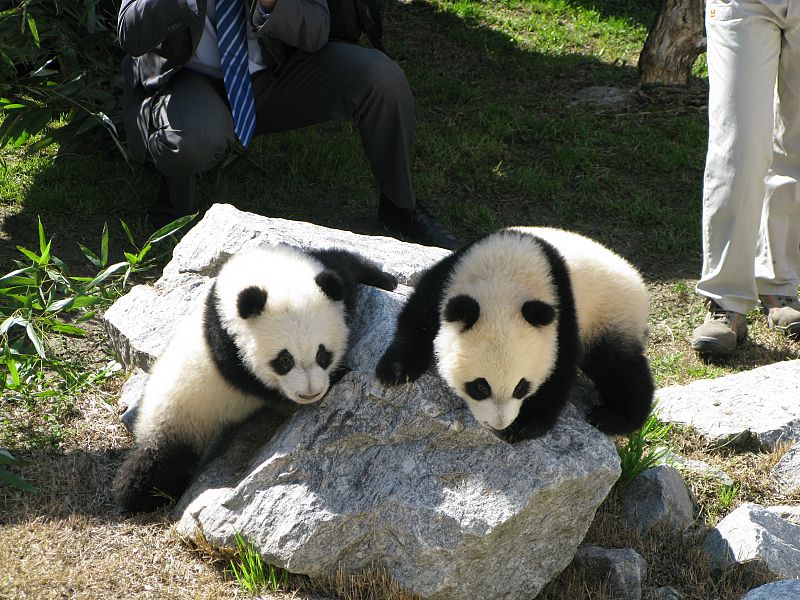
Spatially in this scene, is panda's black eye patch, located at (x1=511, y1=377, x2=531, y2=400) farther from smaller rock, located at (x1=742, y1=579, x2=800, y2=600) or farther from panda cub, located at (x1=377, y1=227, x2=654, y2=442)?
smaller rock, located at (x1=742, y1=579, x2=800, y2=600)

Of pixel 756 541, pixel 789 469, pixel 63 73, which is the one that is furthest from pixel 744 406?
pixel 63 73

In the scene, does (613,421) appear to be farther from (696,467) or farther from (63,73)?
(63,73)

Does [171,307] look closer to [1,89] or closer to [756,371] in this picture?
[1,89]

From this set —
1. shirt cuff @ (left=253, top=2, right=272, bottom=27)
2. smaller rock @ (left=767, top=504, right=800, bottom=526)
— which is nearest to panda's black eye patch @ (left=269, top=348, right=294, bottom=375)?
smaller rock @ (left=767, top=504, right=800, bottom=526)

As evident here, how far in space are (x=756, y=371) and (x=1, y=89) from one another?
485 centimetres

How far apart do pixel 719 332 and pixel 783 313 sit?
1.75 feet

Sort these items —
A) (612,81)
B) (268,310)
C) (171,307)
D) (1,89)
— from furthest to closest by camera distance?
1. (612,81)
2. (1,89)
3. (171,307)
4. (268,310)

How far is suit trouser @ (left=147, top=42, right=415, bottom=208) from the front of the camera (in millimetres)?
5070

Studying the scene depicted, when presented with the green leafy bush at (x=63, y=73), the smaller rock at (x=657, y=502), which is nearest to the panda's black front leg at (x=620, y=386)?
the smaller rock at (x=657, y=502)

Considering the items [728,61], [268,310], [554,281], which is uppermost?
[728,61]

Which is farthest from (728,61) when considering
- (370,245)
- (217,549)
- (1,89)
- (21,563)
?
(1,89)

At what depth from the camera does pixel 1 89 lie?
18.4 ft

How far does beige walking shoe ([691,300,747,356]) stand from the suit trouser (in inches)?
77.8

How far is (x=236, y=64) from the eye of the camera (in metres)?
5.17
